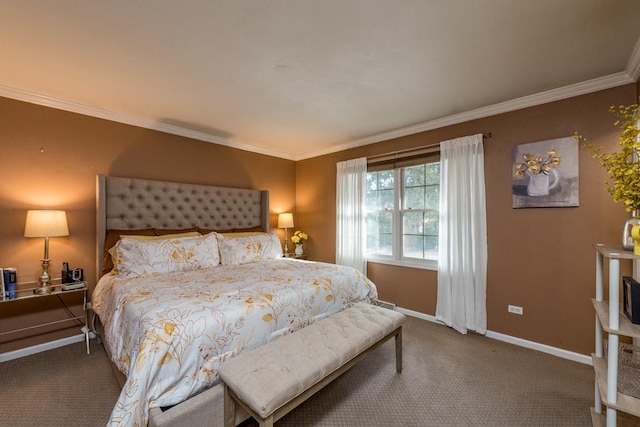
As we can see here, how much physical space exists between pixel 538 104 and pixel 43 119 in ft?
15.7

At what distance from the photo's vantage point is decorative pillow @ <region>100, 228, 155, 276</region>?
2.70m

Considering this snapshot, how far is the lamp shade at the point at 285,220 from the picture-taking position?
444 centimetres

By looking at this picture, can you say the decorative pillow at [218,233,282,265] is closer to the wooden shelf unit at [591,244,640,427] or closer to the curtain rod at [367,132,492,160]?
the curtain rod at [367,132,492,160]

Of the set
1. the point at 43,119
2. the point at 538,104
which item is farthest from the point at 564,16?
the point at 43,119

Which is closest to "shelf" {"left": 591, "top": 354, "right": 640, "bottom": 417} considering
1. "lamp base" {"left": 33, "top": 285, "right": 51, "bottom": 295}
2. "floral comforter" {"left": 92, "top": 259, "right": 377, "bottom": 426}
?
"floral comforter" {"left": 92, "top": 259, "right": 377, "bottom": 426}

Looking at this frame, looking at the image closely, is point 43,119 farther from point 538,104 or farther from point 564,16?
point 538,104

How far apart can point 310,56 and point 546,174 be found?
2418 mm

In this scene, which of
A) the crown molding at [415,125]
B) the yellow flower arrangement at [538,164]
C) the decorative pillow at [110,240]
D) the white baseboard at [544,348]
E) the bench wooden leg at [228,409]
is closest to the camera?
the bench wooden leg at [228,409]

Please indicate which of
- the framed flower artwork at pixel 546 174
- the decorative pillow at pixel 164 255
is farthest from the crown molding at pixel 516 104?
the decorative pillow at pixel 164 255

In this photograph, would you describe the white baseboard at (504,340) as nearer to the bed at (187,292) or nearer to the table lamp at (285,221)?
the bed at (187,292)

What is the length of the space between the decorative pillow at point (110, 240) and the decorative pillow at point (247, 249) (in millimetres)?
797

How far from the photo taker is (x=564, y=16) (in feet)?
5.26

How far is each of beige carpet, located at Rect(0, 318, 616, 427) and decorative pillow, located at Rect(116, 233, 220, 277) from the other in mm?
870

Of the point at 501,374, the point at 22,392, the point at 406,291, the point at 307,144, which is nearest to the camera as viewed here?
the point at 22,392
